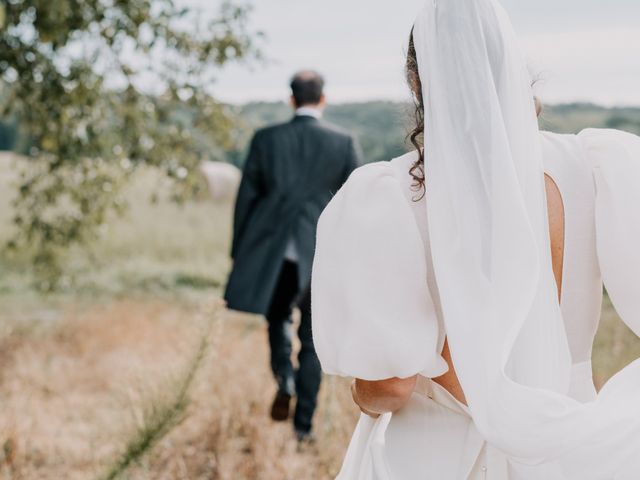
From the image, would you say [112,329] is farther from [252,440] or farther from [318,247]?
[318,247]

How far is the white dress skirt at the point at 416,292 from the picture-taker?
1780mm

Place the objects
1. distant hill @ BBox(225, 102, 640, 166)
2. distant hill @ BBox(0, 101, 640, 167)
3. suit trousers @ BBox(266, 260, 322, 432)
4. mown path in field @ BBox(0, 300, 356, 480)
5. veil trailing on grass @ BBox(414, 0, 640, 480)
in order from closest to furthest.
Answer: veil trailing on grass @ BBox(414, 0, 640, 480) → mown path in field @ BBox(0, 300, 356, 480) → suit trousers @ BBox(266, 260, 322, 432) → distant hill @ BBox(0, 101, 640, 167) → distant hill @ BBox(225, 102, 640, 166)

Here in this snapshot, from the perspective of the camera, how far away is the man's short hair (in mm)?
5551

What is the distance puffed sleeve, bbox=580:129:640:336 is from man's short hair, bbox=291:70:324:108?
12.1 feet

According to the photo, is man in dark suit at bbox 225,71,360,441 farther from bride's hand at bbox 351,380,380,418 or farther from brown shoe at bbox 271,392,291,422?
bride's hand at bbox 351,380,380,418

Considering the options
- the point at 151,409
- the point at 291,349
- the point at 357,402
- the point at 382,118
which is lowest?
the point at 382,118

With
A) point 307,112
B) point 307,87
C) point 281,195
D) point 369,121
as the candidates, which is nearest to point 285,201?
point 281,195

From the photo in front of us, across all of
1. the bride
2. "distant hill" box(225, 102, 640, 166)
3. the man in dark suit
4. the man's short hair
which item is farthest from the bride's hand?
"distant hill" box(225, 102, 640, 166)

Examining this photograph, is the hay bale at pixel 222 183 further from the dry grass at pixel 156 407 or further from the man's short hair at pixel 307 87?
the man's short hair at pixel 307 87

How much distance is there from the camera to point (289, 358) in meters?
5.66

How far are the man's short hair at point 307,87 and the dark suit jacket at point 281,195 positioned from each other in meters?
0.12

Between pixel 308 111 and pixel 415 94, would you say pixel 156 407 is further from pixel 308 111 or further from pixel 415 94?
pixel 308 111

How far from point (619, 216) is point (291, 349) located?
3900 mm

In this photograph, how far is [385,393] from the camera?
1.85m
